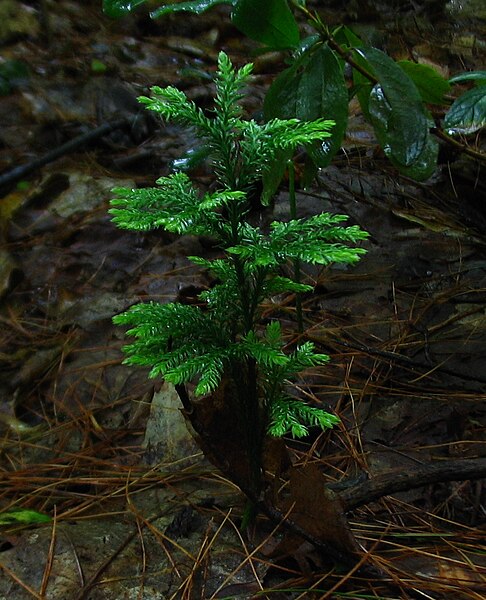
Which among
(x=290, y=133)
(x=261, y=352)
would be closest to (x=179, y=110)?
(x=290, y=133)

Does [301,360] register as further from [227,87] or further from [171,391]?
[171,391]

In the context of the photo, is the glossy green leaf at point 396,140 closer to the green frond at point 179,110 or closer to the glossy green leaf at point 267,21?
the glossy green leaf at point 267,21

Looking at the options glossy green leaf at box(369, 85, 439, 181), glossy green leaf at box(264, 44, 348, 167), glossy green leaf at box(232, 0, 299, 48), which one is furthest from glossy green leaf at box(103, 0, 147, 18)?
glossy green leaf at box(369, 85, 439, 181)

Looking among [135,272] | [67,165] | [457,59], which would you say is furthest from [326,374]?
[457,59]

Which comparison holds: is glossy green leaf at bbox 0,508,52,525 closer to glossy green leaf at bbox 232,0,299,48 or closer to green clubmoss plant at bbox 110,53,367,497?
green clubmoss plant at bbox 110,53,367,497

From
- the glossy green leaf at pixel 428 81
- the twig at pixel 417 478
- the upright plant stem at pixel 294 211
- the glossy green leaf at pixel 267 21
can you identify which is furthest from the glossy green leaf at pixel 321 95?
the twig at pixel 417 478

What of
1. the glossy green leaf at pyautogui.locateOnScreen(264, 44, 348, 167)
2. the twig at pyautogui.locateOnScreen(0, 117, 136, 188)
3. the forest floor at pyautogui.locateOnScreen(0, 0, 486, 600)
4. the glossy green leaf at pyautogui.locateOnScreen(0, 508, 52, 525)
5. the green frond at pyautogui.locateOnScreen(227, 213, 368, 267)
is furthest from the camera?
the twig at pyautogui.locateOnScreen(0, 117, 136, 188)
